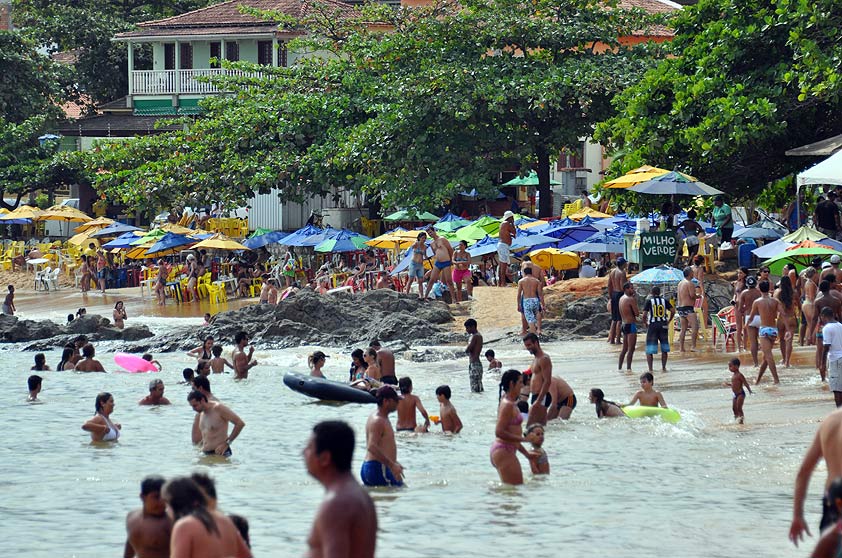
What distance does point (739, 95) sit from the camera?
24.6 meters

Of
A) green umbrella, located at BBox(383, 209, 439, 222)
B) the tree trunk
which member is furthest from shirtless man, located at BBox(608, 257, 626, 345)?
the tree trunk

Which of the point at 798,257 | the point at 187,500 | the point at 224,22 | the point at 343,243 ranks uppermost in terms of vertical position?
the point at 224,22

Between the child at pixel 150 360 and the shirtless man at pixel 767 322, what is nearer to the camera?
the shirtless man at pixel 767 322

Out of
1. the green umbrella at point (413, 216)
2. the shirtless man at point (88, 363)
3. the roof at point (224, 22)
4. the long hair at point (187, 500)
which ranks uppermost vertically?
the roof at point (224, 22)

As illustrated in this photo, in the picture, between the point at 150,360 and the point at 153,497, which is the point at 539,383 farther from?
the point at 150,360

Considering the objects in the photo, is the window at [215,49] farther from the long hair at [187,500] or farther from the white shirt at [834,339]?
the long hair at [187,500]

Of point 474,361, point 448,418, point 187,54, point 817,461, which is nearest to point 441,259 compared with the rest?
point 474,361

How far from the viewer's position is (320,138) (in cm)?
3584

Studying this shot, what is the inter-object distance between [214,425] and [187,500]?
7.98 m

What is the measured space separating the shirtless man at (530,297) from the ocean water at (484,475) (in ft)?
6.00

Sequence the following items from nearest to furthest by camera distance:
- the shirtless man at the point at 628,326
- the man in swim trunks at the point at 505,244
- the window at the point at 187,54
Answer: the shirtless man at the point at 628,326 < the man in swim trunks at the point at 505,244 < the window at the point at 187,54

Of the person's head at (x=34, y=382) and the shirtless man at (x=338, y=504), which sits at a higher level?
the shirtless man at (x=338, y=504)

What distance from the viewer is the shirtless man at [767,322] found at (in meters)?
17.4

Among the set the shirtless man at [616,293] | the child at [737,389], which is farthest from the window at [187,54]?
the child at [737,389]
